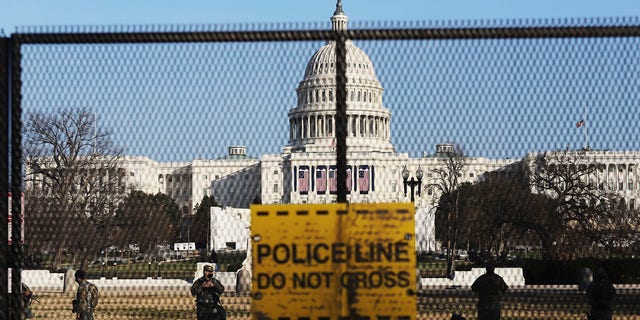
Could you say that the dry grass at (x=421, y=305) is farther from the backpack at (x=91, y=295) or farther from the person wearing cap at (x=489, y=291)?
the backpack at (x=91, y=295)

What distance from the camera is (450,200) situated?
22.7 m

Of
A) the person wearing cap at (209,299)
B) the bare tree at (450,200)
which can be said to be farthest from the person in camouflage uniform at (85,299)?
the bare tree at (450,200)

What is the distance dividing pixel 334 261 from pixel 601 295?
7.53 meters

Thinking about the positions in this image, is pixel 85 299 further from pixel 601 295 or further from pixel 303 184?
pixel 303 184

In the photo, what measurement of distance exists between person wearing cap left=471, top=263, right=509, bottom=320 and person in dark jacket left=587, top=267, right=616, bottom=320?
3.92 feet

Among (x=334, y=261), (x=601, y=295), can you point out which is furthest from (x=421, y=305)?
(x=334, y=261)

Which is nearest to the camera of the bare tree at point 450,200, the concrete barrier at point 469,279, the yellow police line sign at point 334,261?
the yellow police line sign at point 334,261

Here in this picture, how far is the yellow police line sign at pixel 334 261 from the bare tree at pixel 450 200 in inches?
93.5

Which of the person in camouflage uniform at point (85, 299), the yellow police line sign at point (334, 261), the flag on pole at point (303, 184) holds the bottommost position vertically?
the person in camouflage uniform at point (85, 299)

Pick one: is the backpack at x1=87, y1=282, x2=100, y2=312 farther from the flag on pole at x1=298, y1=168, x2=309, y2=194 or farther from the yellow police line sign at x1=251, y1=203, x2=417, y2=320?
the yellow police line sign at x1=251, y1=203, x2=417, y2=320

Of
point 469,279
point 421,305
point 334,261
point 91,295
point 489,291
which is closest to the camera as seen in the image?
point 334,261

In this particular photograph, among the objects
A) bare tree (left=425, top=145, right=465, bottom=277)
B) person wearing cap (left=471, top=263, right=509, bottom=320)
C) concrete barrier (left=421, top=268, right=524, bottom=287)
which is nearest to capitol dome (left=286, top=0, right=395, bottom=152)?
bare tree (left=425, top=145, right=465, bottom=277)

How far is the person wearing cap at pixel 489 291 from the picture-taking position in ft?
49.9

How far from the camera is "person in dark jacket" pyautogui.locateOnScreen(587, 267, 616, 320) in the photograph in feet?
48.1
